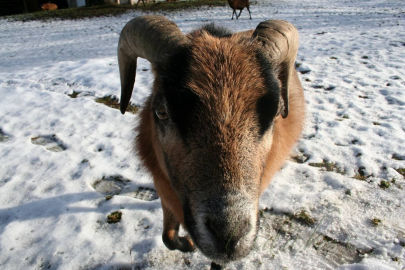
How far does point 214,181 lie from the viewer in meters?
1.66

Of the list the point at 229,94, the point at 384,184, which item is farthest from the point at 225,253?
the point at 384,184

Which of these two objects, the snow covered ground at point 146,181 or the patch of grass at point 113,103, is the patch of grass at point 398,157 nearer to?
the snow covered ground at point 146,181

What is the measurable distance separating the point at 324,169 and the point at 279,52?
2.46 m

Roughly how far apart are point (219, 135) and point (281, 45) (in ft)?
3.50

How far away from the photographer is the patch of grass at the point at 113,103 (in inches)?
228

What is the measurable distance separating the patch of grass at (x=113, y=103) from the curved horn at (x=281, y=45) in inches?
152

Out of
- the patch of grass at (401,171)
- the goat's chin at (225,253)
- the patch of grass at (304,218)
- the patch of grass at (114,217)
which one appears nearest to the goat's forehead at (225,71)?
the goat's chin at (225,253)

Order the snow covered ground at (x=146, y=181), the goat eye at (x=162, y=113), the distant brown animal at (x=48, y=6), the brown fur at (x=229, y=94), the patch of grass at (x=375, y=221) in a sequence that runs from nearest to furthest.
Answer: the brown fur at (x=229, y=94) → the goat eye at (x=162, y=113) → the snow covered ground at (x=146, y=181) → the patch of grass at (x=375, y=221) → the distant brown animal at (x=48, y=6)

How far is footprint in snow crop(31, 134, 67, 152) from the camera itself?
4.59 m

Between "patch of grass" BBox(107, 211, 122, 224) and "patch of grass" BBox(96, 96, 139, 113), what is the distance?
2764 mm

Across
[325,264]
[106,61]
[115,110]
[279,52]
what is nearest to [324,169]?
A: [325,264]

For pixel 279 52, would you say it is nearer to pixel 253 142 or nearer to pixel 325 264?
pixel 253 142

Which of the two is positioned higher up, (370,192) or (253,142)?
(253,142)

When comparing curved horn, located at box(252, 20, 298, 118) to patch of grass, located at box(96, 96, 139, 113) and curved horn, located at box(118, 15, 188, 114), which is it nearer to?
curved horn, located at box(118, 15, 188, 114)
